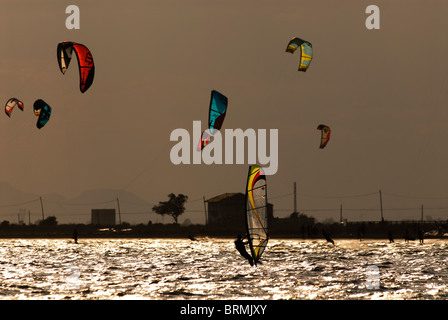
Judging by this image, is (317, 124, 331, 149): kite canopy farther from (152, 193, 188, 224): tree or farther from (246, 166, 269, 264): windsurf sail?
(152, 193, 188, 224): tree

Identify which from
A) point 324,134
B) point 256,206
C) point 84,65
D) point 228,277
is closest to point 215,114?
point 84,65

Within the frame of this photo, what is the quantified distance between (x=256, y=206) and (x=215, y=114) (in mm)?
6078

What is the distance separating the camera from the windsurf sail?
1129 inches

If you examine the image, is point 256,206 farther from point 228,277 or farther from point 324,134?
point 324,134

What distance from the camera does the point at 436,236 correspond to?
6844cm

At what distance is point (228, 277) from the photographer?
2953 centimetres

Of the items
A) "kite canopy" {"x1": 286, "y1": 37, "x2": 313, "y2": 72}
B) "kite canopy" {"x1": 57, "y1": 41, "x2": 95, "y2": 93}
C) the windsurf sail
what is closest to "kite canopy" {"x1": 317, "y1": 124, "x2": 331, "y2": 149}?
"kite canopy" {"x1": 286, "y1": 37, "x2": 313, "y2": 72}

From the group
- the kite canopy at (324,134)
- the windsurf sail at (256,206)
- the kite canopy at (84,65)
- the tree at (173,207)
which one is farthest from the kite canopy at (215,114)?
the tree at (173,207)

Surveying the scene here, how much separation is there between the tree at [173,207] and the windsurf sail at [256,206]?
110 meters

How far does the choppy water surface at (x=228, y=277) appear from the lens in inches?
956

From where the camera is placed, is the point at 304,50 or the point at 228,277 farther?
the point at 304,50
